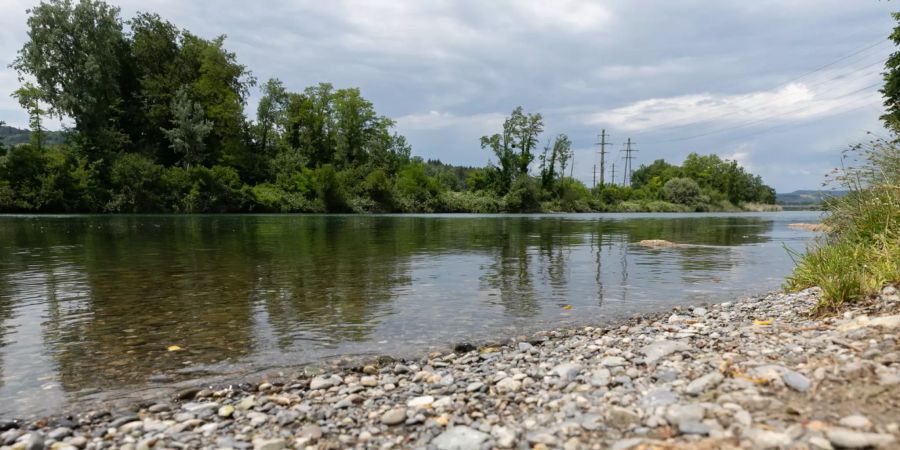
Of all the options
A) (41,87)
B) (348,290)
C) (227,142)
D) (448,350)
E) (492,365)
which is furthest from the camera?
(227,142)

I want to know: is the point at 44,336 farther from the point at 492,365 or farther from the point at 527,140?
the point at 527,140

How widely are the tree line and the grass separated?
74.3 metres

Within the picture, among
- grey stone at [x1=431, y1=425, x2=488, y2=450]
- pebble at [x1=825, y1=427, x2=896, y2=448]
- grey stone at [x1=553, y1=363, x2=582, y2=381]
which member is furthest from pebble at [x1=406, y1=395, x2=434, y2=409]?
pebble at [x1=825, y1=427, x2=896, y2=448]

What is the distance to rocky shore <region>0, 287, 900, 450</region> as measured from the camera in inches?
142

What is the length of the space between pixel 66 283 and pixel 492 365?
1242cm

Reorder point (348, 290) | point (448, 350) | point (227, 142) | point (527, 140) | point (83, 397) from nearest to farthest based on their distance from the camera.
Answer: point (83, 397) → point (448, 350) → point (348, 290) → point (227, 142) → point (527, 140)

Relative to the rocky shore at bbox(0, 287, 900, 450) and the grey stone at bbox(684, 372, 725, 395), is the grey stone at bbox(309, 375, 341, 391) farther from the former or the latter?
the grey stone at bbox(684, 372, 725, 395)

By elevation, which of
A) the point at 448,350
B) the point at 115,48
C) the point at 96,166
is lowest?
the point at 448,350

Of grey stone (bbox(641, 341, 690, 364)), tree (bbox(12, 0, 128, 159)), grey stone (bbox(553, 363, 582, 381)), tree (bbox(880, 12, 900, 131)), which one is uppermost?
tree (bbox(12, 0, 128, 159))

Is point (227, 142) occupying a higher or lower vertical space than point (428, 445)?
higher

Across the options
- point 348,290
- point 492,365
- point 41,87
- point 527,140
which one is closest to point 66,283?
point 348,290

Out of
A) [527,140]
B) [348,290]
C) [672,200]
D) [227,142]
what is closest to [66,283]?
[348,290]

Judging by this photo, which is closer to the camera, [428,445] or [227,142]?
[428,445]

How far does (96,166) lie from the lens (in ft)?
220
